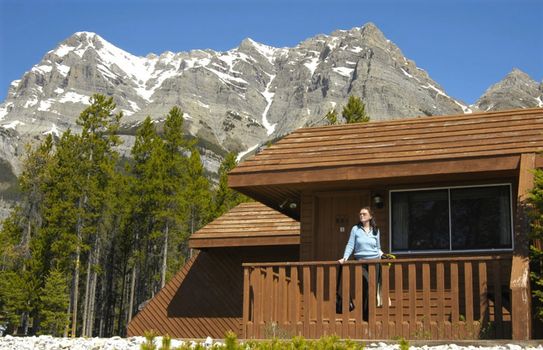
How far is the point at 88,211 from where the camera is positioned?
4069 cm

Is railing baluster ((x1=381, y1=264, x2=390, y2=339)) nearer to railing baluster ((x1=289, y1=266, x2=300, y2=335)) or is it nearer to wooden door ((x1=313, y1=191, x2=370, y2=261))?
railing baluster ((x1=289, y1=266, x2=300, y2=335))

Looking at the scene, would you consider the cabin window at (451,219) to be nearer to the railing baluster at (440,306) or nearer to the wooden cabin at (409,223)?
the wooden cabin at (409,223)

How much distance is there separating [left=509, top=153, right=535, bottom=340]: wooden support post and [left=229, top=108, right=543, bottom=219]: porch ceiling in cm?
43

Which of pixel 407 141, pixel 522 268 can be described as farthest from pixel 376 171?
pixel 522 268

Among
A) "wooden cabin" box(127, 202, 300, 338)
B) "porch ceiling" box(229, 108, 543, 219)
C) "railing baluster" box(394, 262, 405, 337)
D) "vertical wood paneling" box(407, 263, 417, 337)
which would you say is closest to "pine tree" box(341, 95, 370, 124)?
"wooden cabin" box(127, 202, 300, 338)

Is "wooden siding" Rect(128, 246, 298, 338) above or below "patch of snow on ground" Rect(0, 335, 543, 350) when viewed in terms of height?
above

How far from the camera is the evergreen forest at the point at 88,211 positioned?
1492 inches

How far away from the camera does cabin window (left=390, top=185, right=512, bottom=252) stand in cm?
1082

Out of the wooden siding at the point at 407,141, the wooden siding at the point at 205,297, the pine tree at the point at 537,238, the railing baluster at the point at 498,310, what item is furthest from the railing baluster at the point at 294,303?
the wooden siding at the point at 205,297

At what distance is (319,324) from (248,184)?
2.82m

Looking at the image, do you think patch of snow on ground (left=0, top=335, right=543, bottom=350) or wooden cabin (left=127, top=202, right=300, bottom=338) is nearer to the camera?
patch of snow on ground (left=0, top=335, right=543, bottom=350)

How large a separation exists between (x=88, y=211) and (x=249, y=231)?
2575 centimetres

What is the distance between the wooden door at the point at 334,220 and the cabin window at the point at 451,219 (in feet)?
2.22

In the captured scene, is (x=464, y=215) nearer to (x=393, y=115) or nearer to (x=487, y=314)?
(x=487, y=314)
